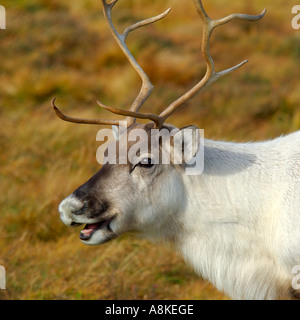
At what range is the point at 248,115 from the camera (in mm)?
9359

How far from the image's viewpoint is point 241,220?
3.68 metres

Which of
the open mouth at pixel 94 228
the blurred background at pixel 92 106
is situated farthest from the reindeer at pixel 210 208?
the blurred background at pixel 92 106

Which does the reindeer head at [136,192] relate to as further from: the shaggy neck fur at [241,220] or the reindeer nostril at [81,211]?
the shaggy neck fur at [241,220]

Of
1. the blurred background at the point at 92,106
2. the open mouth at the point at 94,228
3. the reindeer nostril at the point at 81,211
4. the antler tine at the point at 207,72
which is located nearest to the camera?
the reindeer nostril at the point at 81,211

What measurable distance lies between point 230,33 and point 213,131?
6.50 meters

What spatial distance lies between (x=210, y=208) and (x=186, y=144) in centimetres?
43

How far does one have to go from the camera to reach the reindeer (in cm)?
358

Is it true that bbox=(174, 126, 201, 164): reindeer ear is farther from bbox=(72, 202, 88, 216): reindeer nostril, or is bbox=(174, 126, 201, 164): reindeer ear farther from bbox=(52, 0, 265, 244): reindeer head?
bbox=(72, 202, 88, 216): reindeer nostril

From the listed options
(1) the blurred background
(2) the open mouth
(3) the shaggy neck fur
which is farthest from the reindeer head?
(1) the blurred background

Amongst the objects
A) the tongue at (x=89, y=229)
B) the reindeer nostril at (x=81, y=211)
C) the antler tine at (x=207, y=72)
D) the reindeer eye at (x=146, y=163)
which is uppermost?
the antler tine at (x=207, y=72)

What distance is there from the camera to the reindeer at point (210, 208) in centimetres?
358

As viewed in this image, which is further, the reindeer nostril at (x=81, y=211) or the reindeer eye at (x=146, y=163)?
the reindeer eye at (x=146, y=163)

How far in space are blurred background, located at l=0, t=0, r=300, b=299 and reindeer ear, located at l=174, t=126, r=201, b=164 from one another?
635 mm

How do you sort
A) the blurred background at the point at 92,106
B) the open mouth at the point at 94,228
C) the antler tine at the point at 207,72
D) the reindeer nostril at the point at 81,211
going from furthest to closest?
the blurred background at the point at 92,106, the antler tine at the point at 207,72, the open mouth at the point at 94,228, the reindeer nostril at the point at 81,211
